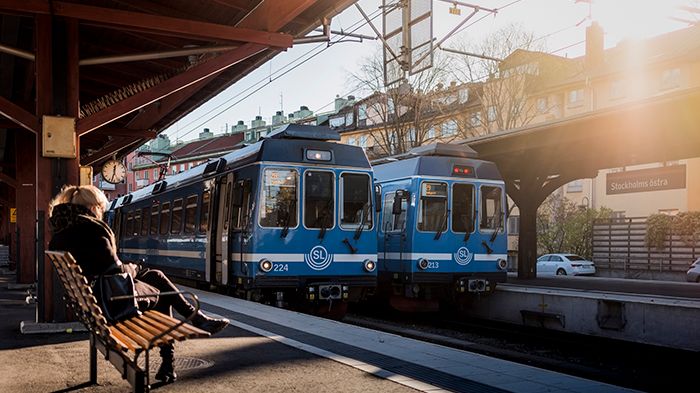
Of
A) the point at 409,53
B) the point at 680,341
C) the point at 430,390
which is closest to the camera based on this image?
the point at 430,390

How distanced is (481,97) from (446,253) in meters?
29.5

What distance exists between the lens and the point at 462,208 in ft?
52.6

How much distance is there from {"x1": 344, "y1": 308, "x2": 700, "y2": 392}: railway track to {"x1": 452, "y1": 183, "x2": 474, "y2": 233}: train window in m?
2.21

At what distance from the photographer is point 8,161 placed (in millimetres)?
27625

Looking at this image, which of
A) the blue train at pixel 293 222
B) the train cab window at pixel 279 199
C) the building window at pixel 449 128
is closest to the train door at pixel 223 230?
the blue train at pixel 293 222

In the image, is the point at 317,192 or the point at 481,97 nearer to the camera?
the point at 317,192

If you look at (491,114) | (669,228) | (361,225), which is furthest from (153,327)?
(491,114)

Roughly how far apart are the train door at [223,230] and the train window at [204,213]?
61cm

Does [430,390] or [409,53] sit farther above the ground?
[409,53]

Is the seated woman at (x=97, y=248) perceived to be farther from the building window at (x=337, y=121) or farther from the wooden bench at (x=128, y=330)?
the building window at (x=337, y=121)

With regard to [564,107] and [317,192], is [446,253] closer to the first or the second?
[317,192]

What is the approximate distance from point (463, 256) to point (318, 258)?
404 centimetres

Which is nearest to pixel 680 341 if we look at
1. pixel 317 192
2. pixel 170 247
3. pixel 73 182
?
pixel 317 192

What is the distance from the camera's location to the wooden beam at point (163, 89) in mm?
9586
